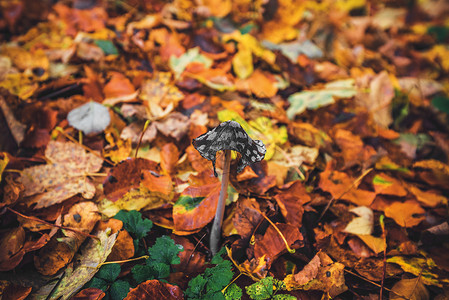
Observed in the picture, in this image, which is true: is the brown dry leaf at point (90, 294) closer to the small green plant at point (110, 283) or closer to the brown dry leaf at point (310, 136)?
the small green plant at point (110, 283)

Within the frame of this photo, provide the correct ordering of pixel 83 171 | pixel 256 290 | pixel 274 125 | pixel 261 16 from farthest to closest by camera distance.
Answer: pixel 261 16, pixel 274 125, pixel 83 171, pixel 256 290

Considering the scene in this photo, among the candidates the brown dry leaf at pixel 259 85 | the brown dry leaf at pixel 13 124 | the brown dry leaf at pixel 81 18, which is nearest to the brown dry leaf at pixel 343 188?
the brown dry leaf at pixel 259 85

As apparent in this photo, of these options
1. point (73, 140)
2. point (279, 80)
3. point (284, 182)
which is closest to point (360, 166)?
point (284, 182)

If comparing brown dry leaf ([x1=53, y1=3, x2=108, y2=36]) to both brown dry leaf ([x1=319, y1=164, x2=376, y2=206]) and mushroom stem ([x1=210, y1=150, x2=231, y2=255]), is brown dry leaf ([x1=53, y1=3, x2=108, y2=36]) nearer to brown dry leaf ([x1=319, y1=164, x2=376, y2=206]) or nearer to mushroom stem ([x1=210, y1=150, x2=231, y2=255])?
mushroom stem ([x1=210, y1=150, x2=231, y2=255])

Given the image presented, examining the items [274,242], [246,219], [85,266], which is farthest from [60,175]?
[274,242]

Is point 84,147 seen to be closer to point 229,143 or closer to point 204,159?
point 204,159

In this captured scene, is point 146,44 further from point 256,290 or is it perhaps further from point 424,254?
point 424,254

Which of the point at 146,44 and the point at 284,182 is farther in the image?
the point at 146,44
